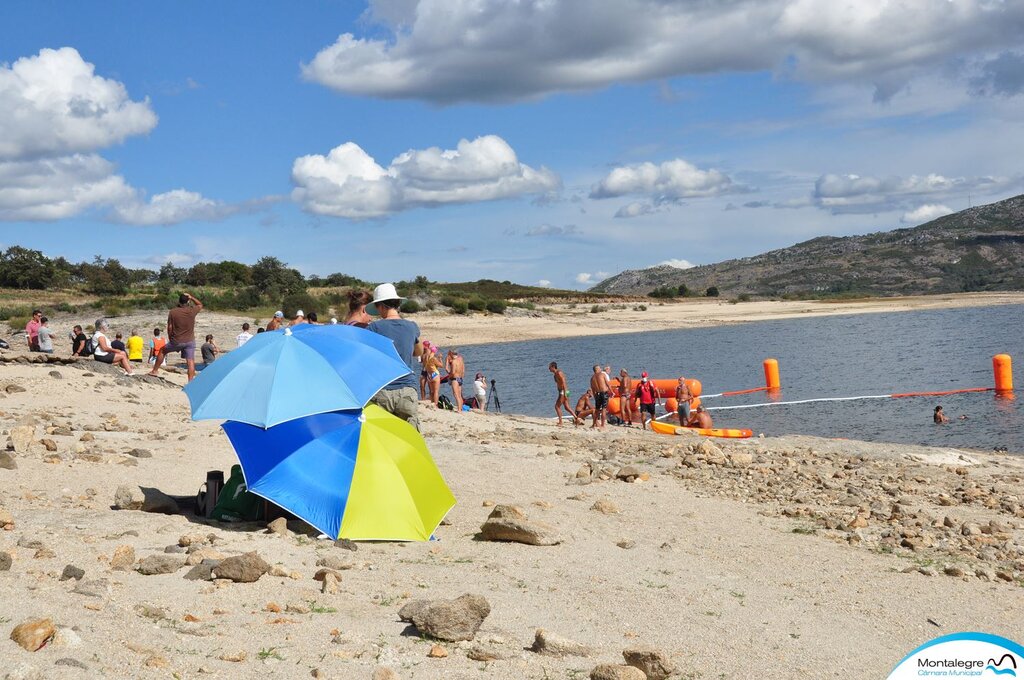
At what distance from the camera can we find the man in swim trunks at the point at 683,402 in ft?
75.8

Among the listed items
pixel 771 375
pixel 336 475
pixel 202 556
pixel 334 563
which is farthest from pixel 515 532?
pixel 771 375

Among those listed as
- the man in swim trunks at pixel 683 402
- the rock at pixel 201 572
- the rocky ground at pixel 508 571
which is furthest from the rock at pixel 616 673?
the man in swim trunks at pixel 683 402

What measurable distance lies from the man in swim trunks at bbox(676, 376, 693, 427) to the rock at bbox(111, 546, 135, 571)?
58.2 feet

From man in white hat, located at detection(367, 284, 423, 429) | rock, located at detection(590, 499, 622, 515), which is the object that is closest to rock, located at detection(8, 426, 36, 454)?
man in white hat, located at detection(367, 284, 423, 429)

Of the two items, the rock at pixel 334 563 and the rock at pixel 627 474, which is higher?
the rock at pixel 334 563

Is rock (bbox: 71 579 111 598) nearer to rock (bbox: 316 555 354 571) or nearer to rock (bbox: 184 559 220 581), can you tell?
rock (bbox: 184 559 220 581)

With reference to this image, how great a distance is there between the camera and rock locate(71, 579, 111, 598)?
5500mm

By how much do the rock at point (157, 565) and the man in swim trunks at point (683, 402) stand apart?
1773cm

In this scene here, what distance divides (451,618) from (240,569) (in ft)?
4.95

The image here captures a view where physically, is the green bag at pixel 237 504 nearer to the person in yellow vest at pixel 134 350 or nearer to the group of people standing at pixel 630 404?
the group of people standing at pixel 630 404

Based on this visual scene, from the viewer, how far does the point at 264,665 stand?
4809 mm

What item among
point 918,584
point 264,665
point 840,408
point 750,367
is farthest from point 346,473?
point 750,367

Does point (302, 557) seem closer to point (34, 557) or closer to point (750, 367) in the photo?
point (34, 557)

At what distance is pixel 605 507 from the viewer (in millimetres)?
9922
